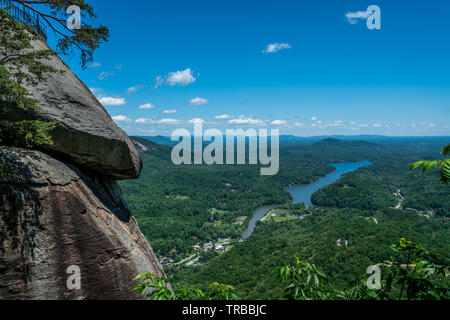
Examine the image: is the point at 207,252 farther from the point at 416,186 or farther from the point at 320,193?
the point at 416,186

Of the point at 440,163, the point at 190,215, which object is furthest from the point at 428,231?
the point at 440,163

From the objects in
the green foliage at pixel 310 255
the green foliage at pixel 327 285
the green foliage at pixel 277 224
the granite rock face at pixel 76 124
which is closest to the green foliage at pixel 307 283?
the green foliage at pixel 327 285

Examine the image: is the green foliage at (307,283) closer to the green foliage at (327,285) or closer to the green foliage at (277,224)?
the green foliage at (327,285)

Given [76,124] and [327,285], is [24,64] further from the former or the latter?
[327,285]
